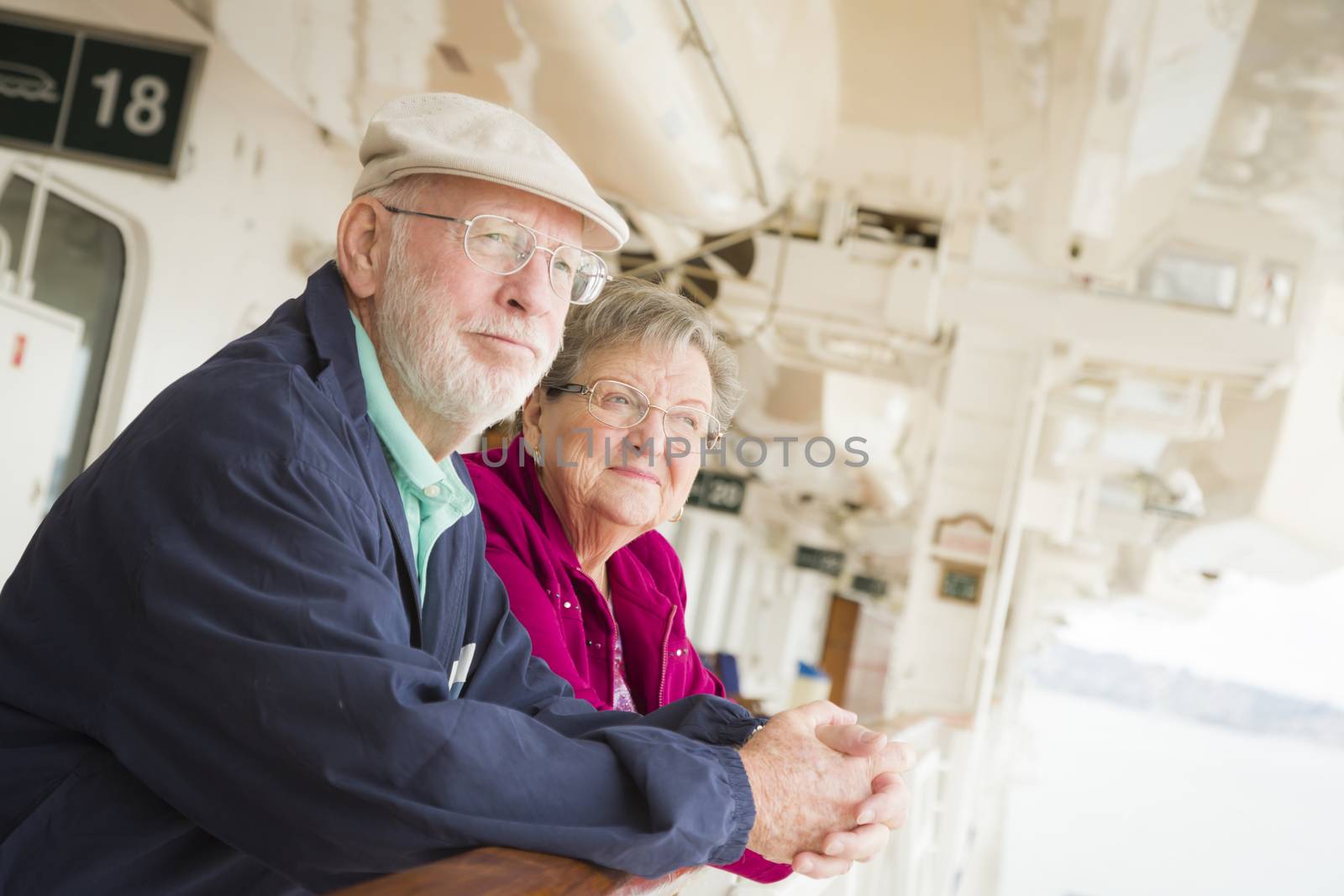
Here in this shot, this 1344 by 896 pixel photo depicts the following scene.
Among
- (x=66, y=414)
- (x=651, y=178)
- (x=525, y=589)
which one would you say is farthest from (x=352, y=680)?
(x=66, y=414)

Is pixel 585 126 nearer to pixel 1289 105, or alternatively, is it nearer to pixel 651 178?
pixel 651 178

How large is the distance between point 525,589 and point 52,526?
0.76m

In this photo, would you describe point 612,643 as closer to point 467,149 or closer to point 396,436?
point 396,436

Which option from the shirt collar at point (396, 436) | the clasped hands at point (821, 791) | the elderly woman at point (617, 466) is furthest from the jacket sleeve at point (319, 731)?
the elderly woman at point (617, 466)

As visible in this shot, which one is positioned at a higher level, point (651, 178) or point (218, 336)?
point (651, 178)

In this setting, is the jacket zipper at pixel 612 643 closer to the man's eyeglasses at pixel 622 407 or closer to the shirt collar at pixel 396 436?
the man's eyeglasses at pixel 622 407

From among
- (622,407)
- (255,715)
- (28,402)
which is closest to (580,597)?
(622,407)

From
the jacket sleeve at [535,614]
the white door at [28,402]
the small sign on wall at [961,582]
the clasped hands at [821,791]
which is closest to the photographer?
the clasped hands at [821,791]

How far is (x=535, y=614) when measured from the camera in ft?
5.94

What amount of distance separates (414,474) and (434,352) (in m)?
0.14

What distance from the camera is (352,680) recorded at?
0.99 m

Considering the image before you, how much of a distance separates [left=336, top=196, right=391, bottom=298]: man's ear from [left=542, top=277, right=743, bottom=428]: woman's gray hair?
0.59 meters

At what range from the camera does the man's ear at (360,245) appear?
1456mm

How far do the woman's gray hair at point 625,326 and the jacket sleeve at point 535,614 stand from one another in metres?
0.35
